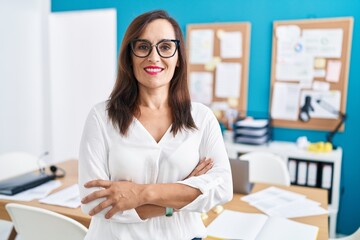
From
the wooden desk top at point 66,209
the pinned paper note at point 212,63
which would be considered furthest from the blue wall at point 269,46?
the wooden desk top at point 66,209

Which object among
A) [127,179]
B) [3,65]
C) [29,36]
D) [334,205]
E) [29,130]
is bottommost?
[334,205]

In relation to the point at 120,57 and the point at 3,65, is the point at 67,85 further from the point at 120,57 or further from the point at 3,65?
the point at 120,57

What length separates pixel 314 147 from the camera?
3000 millimetres

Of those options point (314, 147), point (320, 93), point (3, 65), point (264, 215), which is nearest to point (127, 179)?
point (264, 215)

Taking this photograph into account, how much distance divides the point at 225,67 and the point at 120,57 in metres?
2.39

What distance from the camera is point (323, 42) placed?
3137 millimetres

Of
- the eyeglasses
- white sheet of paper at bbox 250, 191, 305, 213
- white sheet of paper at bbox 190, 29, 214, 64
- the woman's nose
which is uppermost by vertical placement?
white sheet of paper at bbox 190, 29, 214, 64

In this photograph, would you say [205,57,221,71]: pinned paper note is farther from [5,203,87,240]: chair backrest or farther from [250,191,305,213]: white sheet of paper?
[5,203,87,240]: chair backrest

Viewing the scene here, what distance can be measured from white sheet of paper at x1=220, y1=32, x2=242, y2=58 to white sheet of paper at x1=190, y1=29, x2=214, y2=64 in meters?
0.12

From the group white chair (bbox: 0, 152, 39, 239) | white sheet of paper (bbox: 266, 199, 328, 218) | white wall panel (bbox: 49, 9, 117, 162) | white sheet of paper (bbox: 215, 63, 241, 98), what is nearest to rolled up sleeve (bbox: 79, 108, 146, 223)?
white sheet of paper (bbox: 266, 199, 328, 218)

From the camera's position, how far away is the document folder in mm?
1952

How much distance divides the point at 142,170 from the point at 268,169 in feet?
5.32

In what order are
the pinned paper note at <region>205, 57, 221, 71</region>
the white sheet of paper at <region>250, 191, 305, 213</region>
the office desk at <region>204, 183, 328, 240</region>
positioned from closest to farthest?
1. the office desk at <region>204, 183, 328, 240</region>
2. the white sheet of paper at <region>250, 191, 305, 213</region>
3. the pinned paper note at <region>205, 57, 221, 71</region>

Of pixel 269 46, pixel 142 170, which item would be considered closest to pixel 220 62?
pixel 269 46
